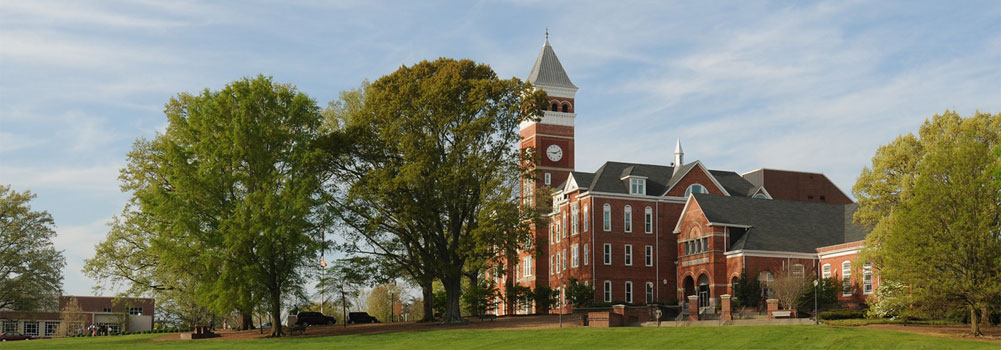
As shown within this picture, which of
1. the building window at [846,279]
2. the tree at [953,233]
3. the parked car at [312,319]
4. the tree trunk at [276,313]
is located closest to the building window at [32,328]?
the parked car at [312,319]

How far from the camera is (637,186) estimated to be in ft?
251

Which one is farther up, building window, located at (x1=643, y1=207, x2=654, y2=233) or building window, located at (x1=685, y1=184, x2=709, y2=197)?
building window, located at (x1=685, y1=184, x2=709, y2=197)

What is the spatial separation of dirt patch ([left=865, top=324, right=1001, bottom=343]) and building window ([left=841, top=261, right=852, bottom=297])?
58.4ft

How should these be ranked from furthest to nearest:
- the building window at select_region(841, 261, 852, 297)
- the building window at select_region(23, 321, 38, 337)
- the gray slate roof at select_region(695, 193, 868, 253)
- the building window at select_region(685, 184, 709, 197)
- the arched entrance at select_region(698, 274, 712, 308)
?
the building window at select_region(23, 321, 38, 337), the building window at select_region(685, 184, 709, 197), the arched entrance at select_region(698, 274, 712, 308), the gray slate roof at select_region(695, 193, 868, 253), the building window at select_region(841, 261, 852, 297)

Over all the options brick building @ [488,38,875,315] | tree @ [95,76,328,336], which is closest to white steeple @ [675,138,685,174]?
brick building @ [488,38,875,315]

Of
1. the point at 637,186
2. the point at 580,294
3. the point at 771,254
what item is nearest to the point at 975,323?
the point at 771,254

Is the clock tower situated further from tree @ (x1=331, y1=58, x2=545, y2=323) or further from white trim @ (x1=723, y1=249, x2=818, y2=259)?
tree @ (x1=331, y1=58, x2=545, y2=323)

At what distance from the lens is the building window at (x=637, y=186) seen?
76.3 metres

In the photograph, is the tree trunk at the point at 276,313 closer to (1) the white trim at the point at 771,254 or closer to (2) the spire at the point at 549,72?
(1) the white trim at the point at 771,254

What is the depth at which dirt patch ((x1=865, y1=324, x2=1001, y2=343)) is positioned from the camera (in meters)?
39.1

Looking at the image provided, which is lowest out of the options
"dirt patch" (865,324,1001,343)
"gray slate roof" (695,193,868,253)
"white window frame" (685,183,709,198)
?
"dirt patch" (865,324,1001,343)

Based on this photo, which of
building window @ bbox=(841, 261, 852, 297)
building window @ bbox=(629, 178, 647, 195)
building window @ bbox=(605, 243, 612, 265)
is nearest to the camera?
building window @ bbox=(841, 261, 852, 297)

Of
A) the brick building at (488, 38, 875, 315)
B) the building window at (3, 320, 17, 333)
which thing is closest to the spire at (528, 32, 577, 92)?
the brick building at (488, 38, 875, 315)

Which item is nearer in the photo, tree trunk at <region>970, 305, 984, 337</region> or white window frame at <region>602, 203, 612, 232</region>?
tree trunk at <region>970, 305, 984, 337</region>
